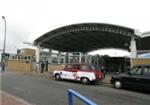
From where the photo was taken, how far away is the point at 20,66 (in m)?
42.7

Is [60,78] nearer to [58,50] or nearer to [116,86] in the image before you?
[116,86]

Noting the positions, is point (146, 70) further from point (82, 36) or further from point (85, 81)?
point (82, 36)

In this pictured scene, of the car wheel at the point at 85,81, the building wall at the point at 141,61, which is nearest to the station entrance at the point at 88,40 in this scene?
the building wall at the point at 141,61

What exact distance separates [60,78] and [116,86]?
21.5 feet

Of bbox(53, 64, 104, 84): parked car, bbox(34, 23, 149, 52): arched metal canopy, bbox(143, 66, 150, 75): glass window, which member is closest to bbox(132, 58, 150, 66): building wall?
bbox(34, 23, 149, 52): arched metal canopy

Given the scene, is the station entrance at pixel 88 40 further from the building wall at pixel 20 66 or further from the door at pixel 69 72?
the door at pixel 69 72

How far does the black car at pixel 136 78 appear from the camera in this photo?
16.1 metres

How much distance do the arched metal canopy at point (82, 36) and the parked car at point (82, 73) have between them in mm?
10397

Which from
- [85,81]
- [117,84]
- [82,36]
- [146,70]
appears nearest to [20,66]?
[82,36]

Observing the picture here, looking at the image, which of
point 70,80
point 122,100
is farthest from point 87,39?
point 122,100

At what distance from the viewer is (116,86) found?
706 inches

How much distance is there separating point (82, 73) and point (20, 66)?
77.2ft

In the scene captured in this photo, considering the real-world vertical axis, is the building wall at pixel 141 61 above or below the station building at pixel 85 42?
below

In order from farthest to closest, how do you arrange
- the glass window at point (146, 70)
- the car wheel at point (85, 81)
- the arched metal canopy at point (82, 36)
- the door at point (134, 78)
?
the arched metal canopy at point (82, 36), the car wheel at point (85, 81), the door at point (134, 78), the glass window at point (146, 70)
